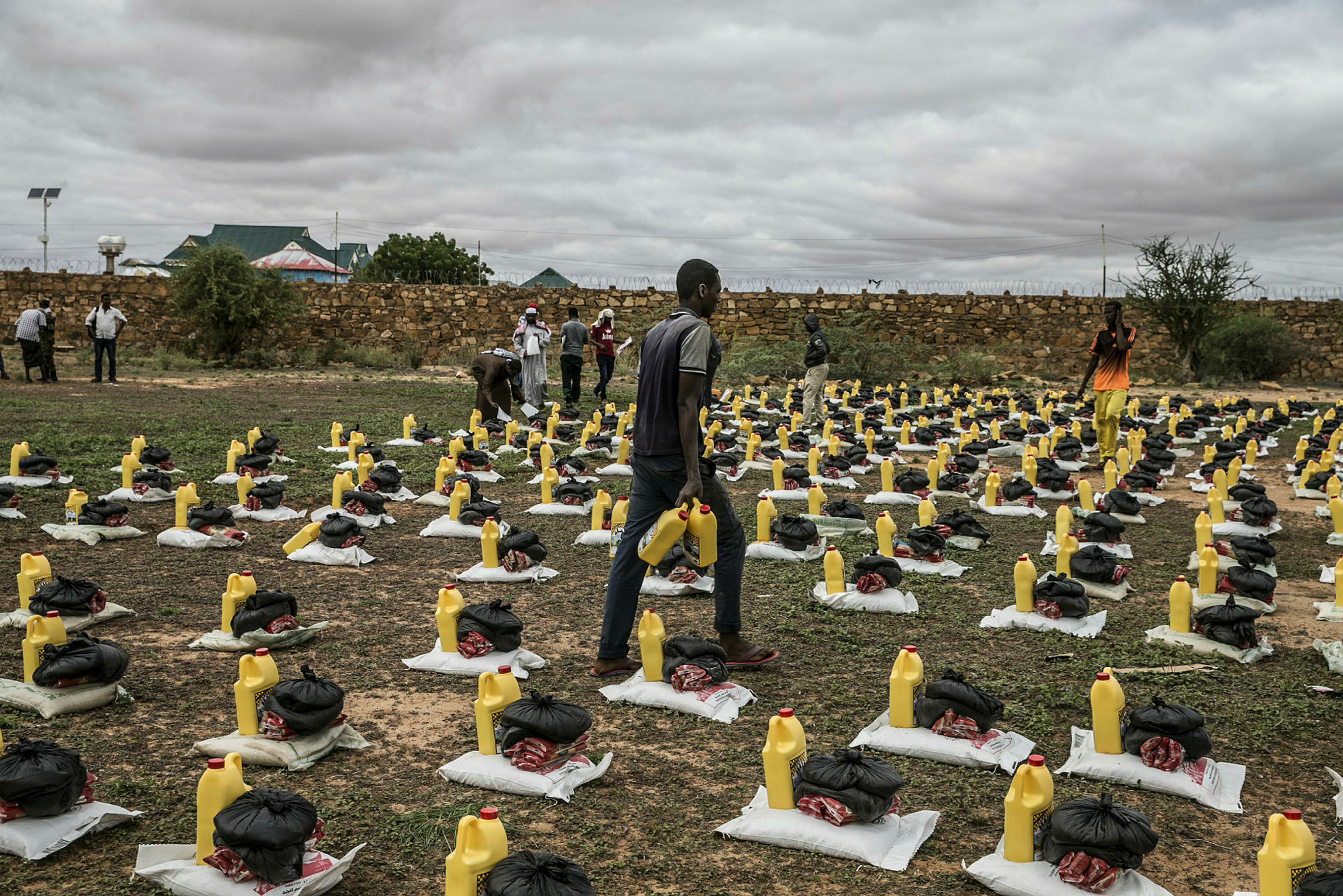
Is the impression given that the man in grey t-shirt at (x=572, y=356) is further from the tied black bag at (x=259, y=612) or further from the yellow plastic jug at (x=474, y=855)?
the yellow plastic jug at (x=474, y=855)

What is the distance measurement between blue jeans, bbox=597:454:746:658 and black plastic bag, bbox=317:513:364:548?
3.27 metres

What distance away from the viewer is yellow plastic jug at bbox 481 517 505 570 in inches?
287

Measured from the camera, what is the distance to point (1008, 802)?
3.50m

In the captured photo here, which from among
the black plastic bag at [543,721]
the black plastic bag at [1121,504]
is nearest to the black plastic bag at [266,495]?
the black plastic bag at [543,721]

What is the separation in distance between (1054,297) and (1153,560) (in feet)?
80.0

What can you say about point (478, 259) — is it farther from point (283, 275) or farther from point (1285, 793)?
point (1285, 793)

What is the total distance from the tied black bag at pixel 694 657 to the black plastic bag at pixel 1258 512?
6.44m

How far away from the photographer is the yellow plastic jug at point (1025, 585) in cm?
623

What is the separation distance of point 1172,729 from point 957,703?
2.76ft

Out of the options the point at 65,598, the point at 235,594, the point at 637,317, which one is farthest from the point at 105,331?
the point at 235,594

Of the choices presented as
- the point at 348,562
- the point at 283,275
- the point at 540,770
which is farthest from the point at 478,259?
the point at 540,770

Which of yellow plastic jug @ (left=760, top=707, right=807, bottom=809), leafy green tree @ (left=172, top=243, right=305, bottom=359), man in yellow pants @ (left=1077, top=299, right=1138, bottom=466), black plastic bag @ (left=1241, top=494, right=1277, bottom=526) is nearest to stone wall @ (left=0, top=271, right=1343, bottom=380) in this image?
leafy green tree @ (left=172, top=243, right=305, bottom=359)

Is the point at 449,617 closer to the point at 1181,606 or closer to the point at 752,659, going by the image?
the point at 752,659

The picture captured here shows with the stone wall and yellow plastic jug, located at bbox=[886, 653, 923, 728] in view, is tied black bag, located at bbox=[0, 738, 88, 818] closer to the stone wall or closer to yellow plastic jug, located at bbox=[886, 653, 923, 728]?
yellow plastic jug, located at bbox=[886, 653, 923, 728]
